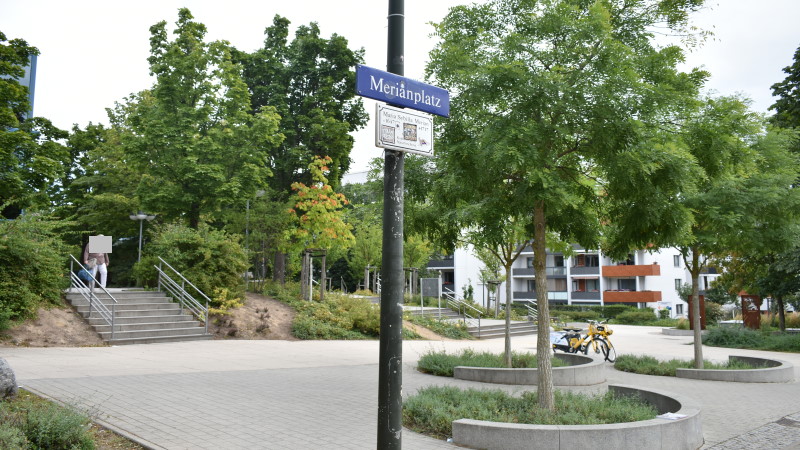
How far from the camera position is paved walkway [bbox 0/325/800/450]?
6.70 meters

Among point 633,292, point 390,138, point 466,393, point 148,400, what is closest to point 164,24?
point 148,400

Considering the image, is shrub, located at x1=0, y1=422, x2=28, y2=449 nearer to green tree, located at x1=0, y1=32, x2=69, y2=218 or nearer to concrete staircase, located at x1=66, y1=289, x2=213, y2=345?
concrete staircase, located at x1=66, y1=289, x2=213, y2=345

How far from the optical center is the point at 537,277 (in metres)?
7.86

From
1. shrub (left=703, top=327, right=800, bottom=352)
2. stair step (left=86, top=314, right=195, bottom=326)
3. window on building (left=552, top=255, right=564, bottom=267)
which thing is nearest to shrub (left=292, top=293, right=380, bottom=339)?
stair step (left=86, top=314, right=195, bottom=326)

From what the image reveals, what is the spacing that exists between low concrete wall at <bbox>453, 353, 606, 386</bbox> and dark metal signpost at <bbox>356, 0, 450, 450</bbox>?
718 centimetres

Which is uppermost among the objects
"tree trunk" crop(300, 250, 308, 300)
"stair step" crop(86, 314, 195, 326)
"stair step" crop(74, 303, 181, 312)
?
"tree trunk" crop(300, 250, 308, 300)

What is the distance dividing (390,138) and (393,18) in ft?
3.20

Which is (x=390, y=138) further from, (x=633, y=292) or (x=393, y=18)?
(x=633, y=292)

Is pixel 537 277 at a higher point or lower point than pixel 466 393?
higher

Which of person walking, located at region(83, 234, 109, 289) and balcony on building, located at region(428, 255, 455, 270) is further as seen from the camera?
balcony on building, located at region(428, 255, 455, 270)

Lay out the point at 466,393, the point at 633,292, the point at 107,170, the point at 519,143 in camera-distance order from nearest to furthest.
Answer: the point at 519,143
the point at 466,393
the point at 107,170
the point at 633,292

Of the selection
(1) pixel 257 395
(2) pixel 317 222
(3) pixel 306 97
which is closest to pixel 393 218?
(1) pixel 257 395

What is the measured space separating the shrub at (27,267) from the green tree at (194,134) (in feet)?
19.7

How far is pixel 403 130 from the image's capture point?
4.60 metres
